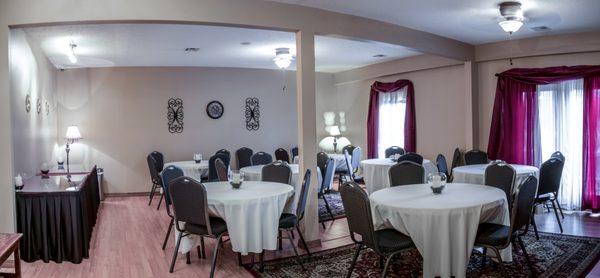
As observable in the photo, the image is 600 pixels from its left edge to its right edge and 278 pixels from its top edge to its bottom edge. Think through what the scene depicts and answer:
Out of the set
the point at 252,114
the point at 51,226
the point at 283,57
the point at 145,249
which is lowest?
the point at 145,249

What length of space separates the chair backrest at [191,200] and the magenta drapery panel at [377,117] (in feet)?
16.8

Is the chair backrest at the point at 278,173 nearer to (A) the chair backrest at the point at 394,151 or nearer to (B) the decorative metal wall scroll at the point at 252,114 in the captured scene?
(A) the chair backrest at the point at 394,151

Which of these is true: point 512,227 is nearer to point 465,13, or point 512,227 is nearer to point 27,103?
point 465,13

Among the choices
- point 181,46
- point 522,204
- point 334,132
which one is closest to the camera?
point 522,204

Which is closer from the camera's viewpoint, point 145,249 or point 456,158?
point 145,249

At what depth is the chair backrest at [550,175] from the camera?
466 centimetres

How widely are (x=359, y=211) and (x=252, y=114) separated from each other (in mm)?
5916

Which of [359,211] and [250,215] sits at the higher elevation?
[359,211]

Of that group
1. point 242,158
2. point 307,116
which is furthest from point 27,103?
point 242,158

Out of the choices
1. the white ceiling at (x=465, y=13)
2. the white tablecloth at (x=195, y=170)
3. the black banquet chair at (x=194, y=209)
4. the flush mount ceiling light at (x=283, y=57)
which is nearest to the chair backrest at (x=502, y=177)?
the white ceiling at (x=465, y=13)

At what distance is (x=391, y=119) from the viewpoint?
8.32 meters

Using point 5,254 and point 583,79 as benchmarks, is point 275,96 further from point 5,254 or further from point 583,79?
point 5,254

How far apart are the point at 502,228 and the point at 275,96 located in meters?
6.18

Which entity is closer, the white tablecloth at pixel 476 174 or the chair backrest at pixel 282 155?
the white tablecloth at pixel 476 174
